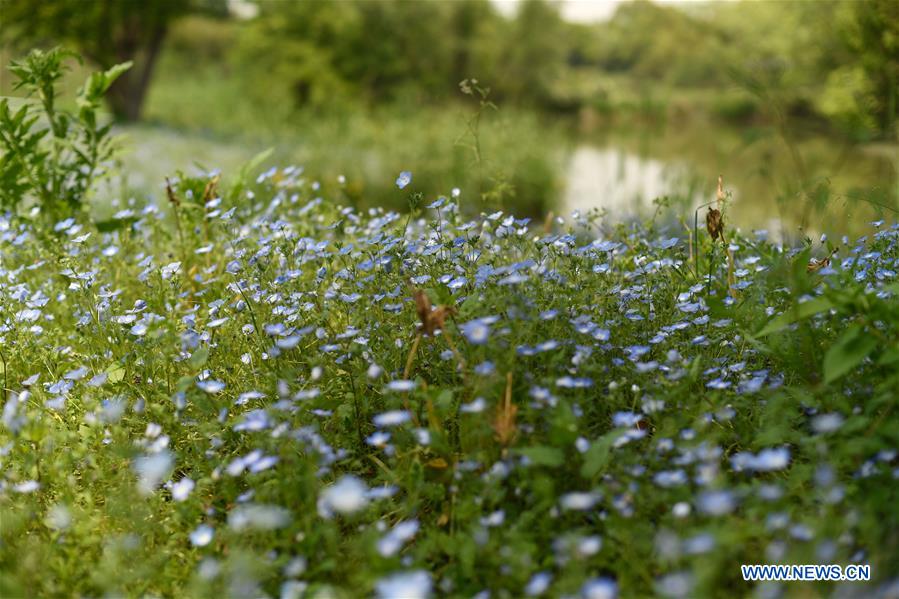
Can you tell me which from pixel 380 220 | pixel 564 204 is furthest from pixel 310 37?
pixel 380 220

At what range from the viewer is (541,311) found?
9.24 ft

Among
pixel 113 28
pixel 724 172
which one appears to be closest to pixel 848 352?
pixel 724 172

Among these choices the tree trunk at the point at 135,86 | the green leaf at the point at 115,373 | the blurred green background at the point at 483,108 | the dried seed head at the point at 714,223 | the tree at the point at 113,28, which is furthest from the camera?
the tree trunk at the point at 135,86

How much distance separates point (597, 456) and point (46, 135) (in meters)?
3.91

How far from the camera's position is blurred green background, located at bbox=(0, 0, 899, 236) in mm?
5930

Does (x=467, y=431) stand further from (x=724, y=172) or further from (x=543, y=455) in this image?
(x=724, y=172)

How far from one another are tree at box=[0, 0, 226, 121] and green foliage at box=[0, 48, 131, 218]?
10.3 m

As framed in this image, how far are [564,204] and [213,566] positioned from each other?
11235mm

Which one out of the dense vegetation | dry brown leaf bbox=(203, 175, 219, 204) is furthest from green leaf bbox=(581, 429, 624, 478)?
dry brown leaf bbox=(203, 175, 219, 204)

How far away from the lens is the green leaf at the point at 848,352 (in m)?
2.08

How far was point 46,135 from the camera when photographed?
14.6 feet

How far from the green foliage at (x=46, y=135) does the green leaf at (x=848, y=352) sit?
12.8 feet

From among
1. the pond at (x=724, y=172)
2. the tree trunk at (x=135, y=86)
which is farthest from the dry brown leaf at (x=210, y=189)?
the tree trunk at (x=135, y=86)

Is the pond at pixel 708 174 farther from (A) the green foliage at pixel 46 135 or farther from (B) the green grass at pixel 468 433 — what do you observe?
(B) the green grass at pixel 468 433
